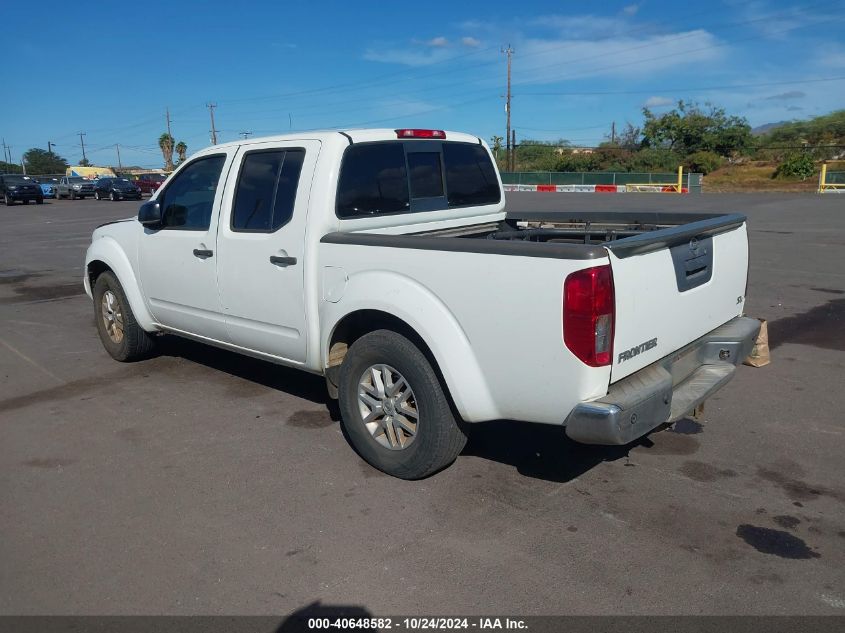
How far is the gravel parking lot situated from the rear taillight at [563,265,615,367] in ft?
3.20

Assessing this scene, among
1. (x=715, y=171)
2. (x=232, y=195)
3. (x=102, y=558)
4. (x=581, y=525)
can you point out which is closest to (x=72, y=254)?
(x=232, y=195)

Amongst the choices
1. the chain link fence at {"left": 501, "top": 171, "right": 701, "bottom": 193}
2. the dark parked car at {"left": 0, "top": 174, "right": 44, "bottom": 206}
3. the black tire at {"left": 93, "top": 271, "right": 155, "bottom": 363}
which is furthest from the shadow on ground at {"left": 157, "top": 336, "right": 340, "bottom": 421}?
the chain link fence at {"left": 501, "top": 171, "right": 701, "bottom": 193}

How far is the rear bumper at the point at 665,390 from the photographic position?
330cm

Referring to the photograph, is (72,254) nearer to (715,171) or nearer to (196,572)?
(196,572)

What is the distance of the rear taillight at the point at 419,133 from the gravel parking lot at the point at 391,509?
2.08m

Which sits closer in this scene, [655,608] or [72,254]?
[655,608]

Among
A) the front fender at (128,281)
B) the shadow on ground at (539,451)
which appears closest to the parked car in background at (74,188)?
the front fender at (128,281)

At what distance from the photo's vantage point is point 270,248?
473 cm

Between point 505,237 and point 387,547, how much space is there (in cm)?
273

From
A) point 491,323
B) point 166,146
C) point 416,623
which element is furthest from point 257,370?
point 166,146

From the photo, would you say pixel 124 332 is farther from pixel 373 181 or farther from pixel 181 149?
pixel 181 149

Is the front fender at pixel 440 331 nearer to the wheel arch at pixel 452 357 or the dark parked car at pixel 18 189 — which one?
the wheel arch at pixel 452 357

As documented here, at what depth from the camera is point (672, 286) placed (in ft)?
12.3

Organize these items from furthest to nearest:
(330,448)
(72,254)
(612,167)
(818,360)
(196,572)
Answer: (612,167)
(72,254)
(818,360)
(330,448)
(196,572)
